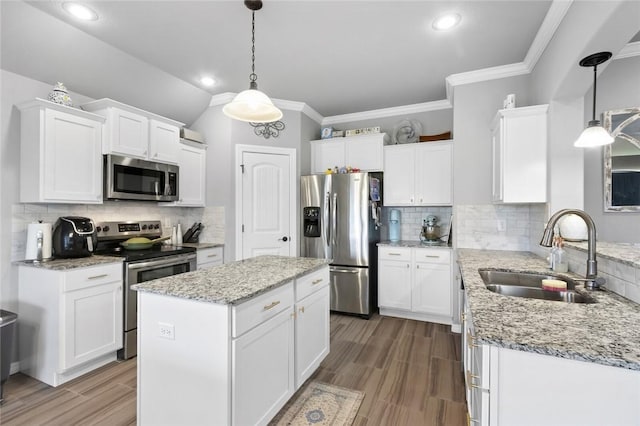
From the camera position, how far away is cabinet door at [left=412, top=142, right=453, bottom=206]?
11.5ft

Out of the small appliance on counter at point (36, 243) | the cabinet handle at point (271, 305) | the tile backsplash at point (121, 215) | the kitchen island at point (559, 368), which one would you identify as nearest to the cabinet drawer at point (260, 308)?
the cabinet handle at point (271, 305)

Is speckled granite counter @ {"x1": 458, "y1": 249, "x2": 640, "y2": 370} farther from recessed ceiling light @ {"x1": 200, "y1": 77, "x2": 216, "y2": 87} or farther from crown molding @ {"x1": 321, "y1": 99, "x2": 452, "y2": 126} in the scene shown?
recessed ceiling light @ {"x1": 200, "y1": 77, "x2": 216, "y2": 87}

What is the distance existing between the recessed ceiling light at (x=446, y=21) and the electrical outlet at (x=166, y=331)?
2709 millimetres

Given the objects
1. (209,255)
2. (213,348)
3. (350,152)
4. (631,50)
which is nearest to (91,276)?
(209,255)

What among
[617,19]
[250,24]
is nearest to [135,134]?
[250,24]

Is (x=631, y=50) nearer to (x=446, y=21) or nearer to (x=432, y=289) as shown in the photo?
(x=446, y=21)

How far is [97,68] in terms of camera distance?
2623 mm

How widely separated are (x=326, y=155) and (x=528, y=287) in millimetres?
2948

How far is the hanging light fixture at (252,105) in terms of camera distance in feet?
5.96

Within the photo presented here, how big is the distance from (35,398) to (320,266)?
2171 mm

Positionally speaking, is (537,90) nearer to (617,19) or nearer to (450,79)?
(450,79)

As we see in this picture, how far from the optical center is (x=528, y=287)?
1.75 metres

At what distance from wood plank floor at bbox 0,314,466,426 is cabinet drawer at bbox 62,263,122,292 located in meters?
0.73

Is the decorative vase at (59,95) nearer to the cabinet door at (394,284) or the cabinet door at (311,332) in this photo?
the cabinet door at (311,332)
